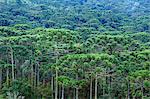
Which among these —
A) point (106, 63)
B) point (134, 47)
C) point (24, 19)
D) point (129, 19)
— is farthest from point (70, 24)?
point (106, 63)

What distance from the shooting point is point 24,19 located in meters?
76.2

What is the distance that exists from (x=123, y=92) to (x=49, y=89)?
9.10m

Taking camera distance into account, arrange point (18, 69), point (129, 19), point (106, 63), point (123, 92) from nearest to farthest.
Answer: point (106, 63), point (123, 92), point (18, 69), point (129, 19)

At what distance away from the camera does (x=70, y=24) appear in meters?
78.1

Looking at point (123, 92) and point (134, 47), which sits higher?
point (134, 47)

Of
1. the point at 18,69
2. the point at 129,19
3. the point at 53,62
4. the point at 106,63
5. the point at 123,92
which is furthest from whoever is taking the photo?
the point at 129,19

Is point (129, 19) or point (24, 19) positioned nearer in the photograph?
point (24, 19)

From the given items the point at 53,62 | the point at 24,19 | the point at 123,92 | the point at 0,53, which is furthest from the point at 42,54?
the point at 24,19

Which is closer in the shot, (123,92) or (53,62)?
(123,92)

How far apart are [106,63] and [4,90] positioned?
1306 cm

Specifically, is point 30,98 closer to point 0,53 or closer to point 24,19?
point 0,53

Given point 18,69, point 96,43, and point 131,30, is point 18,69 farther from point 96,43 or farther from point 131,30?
point 131,30

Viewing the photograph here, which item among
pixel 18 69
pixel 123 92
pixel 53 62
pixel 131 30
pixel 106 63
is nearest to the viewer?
pixel 106 63

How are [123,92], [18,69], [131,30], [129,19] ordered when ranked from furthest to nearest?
[129,19] < [131,30] < [18,69] < [123,92]
